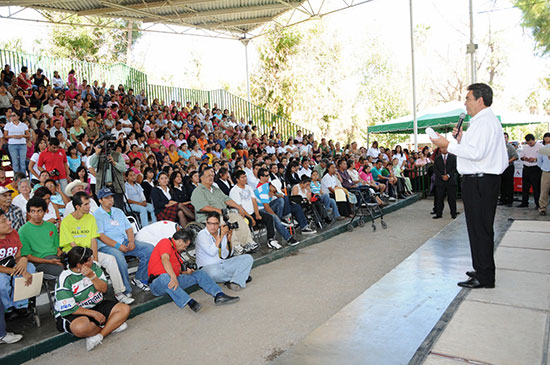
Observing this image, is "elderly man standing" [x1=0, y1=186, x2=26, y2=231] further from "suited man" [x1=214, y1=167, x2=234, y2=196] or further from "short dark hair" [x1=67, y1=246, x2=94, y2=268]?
"suited man" [x1=214, y1=167, x2=234, y2=196]

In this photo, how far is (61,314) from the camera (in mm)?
3627

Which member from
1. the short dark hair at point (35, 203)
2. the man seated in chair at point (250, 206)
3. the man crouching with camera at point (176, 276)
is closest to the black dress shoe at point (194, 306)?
the man crouching with camera at point (176, 276)

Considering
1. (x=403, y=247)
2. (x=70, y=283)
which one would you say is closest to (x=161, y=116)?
(x=403, y=247)

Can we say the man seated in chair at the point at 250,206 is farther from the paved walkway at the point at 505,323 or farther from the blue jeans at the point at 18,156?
the blue jeans at the point at 18,156

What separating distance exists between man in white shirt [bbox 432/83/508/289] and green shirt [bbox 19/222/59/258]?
14.0 feet

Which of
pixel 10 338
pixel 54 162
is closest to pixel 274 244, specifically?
pixel 10 338

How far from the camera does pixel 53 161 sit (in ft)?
24.6

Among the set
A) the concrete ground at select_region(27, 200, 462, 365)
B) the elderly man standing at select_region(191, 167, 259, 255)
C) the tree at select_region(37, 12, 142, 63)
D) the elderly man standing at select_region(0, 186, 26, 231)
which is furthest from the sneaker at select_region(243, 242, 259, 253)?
the tree at select_region(37, 12, 142, 63)

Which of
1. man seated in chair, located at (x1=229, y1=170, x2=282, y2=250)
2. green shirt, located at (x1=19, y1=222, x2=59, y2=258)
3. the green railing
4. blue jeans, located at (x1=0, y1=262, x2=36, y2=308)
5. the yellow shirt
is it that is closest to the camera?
blue jeans, located at (x1=0, y1=262, x2=36, y2=308)

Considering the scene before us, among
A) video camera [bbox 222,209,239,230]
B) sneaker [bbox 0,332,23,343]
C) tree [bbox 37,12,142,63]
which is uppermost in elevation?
tree [bbox 37,12,142,63]

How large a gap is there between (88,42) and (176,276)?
87.6 feet

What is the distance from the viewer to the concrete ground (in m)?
3.48

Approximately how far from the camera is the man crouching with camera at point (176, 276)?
4.38m

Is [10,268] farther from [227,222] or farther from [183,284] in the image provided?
[227,222]
